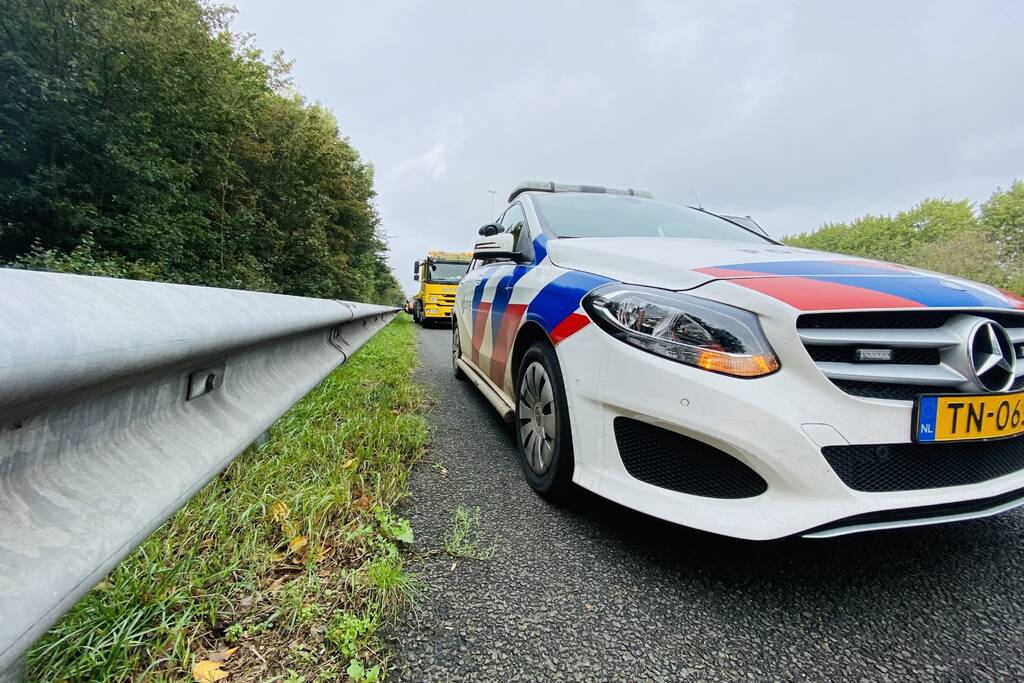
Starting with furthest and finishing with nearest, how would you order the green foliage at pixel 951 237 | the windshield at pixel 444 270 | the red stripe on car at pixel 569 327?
the green foliage at pixel 951 237 < the windshield at pixel 444 270 < the red stripe on car at pixel 569 327

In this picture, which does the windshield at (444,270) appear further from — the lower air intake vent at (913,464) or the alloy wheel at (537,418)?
the lower air intake vent at (913,464)

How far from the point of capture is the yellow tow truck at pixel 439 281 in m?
14.4

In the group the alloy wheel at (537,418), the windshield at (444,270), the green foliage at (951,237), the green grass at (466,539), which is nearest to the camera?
the green grass at (466,539)

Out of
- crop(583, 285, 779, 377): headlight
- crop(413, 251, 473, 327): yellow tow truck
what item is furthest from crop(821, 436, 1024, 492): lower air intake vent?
crop(413, 251, 473, 327): yellow tow truck

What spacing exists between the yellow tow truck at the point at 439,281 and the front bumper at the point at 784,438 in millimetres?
13026

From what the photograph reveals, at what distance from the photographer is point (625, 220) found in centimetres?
272

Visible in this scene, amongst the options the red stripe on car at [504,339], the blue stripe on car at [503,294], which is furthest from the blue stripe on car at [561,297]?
the blue stripe on car at [503,294]

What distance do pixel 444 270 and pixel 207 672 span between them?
1447 centimetres

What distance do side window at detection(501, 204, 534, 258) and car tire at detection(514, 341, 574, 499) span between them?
2.21 ft

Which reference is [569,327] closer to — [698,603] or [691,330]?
[691,330]

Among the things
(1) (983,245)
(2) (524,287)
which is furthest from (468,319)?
(1) (983,245)

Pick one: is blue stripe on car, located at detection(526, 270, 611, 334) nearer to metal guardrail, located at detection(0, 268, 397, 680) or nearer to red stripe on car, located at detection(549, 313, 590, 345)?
red stripe on car, located at detection(549, 313, 590, 345)

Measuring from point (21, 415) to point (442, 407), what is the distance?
2.97 metres

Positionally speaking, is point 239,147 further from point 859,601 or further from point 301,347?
point 859,601
